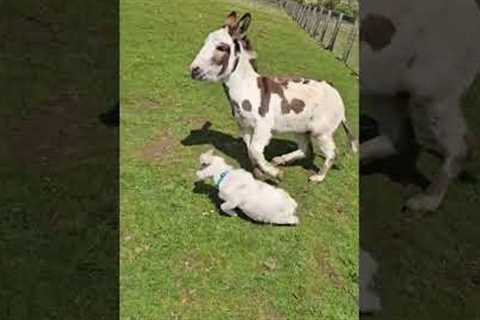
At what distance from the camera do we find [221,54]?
700 cm

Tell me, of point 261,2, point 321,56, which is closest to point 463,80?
point 321,56

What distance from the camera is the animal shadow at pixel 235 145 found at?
7.83 metres

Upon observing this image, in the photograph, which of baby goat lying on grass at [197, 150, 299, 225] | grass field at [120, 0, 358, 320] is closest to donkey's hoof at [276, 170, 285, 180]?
grass field at [120, 0, 358, 320]

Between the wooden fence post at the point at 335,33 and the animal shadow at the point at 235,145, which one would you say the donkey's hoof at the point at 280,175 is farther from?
the wooden fence post at the point at 335,33

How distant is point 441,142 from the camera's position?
7.15 metres

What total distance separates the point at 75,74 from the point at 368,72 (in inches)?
185

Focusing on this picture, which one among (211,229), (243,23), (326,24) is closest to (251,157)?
(211,229)

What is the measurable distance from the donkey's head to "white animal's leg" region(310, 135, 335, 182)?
1.06 metres

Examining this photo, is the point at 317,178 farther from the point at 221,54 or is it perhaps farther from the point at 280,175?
the point at 221,54

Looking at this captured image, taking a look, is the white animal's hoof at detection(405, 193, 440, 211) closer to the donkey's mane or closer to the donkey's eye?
the donkey's mane

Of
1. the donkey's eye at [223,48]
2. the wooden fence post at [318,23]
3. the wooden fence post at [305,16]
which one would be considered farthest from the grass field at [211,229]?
the donkey's eye at [223,48]

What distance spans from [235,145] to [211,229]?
1.67 m

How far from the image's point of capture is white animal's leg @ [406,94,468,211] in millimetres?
7047

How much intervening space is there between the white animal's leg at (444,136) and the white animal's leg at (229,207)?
5.56 feet
